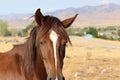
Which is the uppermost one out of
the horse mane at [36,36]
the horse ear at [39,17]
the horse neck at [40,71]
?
the horse ear at [39,17]

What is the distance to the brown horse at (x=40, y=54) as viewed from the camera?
13.6 feet

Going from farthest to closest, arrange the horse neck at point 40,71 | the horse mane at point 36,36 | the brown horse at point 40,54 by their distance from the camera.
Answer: the horse neck at point 40,71 → the horse mane at point 36,36 → the brown horse at point 40,54

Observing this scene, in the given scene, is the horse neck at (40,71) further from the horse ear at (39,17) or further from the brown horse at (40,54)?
the horse ear at (39,17)

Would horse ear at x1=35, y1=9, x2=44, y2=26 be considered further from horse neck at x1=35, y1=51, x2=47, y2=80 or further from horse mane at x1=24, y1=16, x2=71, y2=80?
horse neck at x1=35, y1=51, x2=47, y2=80

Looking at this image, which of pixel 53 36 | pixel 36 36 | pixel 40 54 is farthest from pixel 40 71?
pixel 53 36

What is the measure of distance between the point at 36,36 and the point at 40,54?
249 mm

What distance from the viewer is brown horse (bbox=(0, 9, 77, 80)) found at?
416 cm

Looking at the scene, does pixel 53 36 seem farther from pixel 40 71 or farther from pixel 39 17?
pixel 40 71

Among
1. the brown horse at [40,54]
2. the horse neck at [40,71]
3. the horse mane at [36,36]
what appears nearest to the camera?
the brown horse at [40,54]

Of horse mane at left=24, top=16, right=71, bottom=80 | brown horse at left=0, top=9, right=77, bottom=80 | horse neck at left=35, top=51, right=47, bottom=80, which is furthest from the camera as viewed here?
horse neck at left=35, top=51, right=47, bottom=80

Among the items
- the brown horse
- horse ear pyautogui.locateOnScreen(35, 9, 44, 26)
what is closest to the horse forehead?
the brown horse

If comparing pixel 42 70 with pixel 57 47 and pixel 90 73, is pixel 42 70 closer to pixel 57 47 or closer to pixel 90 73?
pixel 57 47

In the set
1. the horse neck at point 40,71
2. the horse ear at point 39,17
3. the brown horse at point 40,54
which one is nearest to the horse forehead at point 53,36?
the brown horse at point 40,54

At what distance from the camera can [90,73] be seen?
555 inches
